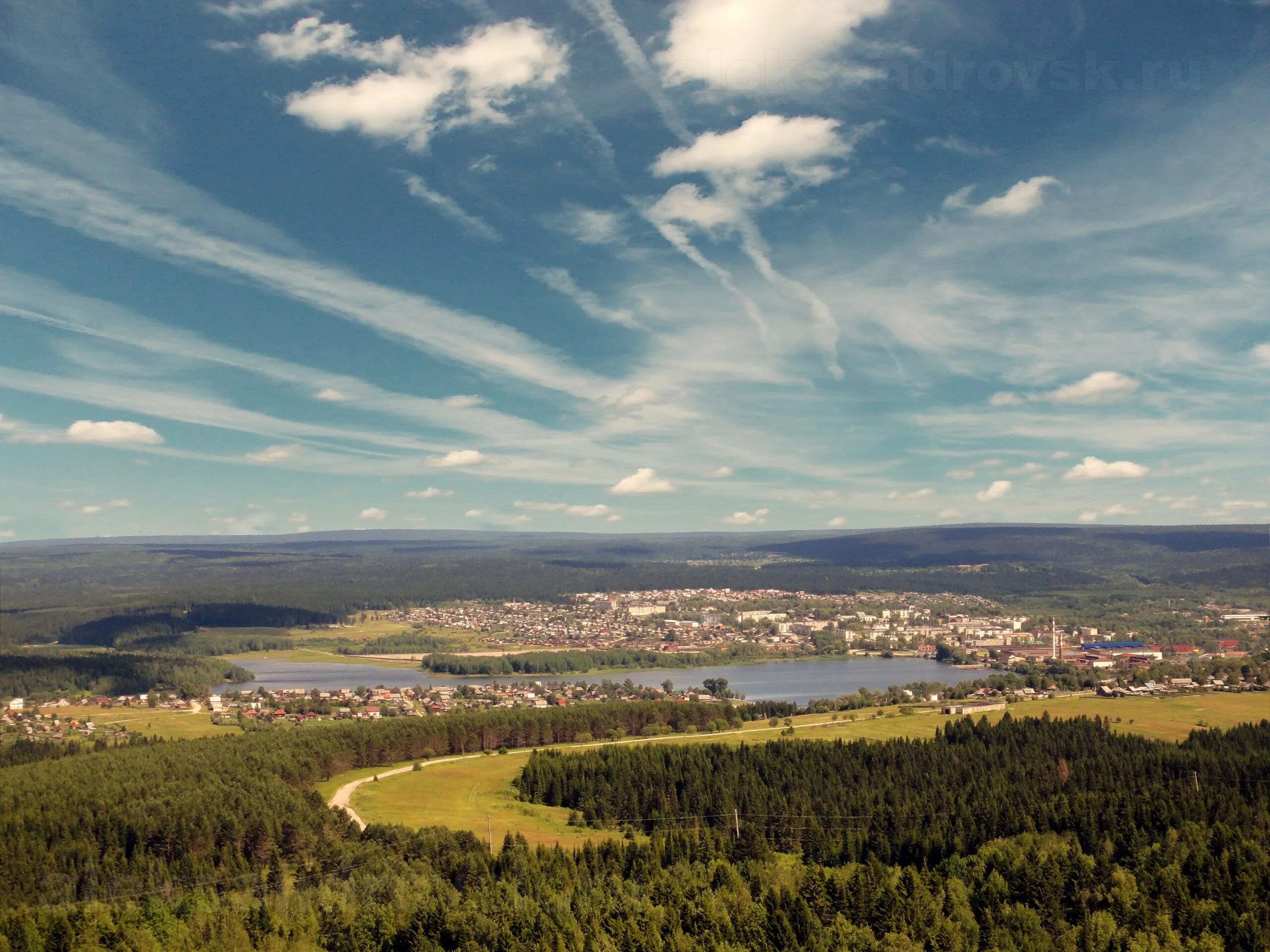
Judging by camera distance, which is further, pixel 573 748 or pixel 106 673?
pixel 106 673

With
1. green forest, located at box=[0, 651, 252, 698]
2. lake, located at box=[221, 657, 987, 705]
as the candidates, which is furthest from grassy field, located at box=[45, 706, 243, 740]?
lake, located at box=[221, 657, 987, 705]

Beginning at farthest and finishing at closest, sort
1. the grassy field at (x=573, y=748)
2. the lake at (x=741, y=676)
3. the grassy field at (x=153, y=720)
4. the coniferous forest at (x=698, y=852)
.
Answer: the lake at (x=741, y=676) → the grassy field at (x=153, y=720) → the grassy field at (x=573, y=748) → the coniferous forest at (x=698, y=852)

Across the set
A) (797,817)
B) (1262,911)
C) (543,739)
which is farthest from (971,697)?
(1262,911)

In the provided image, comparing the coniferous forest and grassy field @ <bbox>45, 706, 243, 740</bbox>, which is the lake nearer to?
grassy field @ <bbox>45, 706, 243, 740</bbox>

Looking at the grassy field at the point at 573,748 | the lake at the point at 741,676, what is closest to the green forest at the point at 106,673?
the lake at the point at 741,676

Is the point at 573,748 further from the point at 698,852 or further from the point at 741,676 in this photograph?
the point at 741,676

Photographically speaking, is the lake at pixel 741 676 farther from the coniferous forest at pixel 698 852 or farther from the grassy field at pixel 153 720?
the coniferous forest at pixel 698 852

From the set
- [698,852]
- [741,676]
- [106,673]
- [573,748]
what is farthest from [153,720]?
[741,676]
